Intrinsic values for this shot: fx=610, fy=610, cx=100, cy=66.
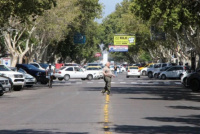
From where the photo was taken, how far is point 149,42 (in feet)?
299

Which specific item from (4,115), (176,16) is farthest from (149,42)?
(4,115)

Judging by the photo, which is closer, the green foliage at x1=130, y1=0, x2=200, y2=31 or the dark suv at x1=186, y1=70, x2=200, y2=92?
the green foliage at x1=130, y1=0, x2=200, y2=31

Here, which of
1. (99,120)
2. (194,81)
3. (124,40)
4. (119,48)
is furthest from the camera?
(119,48)

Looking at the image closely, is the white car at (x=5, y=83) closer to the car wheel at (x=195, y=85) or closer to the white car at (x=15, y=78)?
the white car at (x=15, y=78)

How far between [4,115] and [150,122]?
16.3ft

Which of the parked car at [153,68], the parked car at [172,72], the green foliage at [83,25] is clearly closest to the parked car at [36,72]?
the parked car at [172,72]

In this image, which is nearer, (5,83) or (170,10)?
(5,83)

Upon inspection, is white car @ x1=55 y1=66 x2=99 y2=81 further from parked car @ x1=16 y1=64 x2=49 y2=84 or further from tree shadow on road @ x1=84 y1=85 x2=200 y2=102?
tree shadow on road @ x1=84 y1=85 x2=200 y2=102

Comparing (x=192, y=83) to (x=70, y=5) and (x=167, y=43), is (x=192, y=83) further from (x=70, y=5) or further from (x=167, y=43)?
(x=167, y=43)

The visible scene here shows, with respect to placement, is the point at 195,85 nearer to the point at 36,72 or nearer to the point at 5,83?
the point at 5,83

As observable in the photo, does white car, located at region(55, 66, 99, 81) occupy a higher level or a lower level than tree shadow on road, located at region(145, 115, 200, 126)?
higher

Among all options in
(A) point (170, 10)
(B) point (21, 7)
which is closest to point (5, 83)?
(B) point (21, 7)

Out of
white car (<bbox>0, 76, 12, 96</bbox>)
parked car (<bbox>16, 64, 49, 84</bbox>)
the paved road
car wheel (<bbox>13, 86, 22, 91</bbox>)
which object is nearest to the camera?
the paved road

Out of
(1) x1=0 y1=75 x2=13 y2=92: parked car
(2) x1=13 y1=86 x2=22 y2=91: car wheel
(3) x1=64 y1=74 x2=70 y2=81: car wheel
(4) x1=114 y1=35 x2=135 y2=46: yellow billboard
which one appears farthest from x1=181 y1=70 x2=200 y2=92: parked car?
(4) x1=114 y1=35 x2=135 y2=46: yellow billboard
